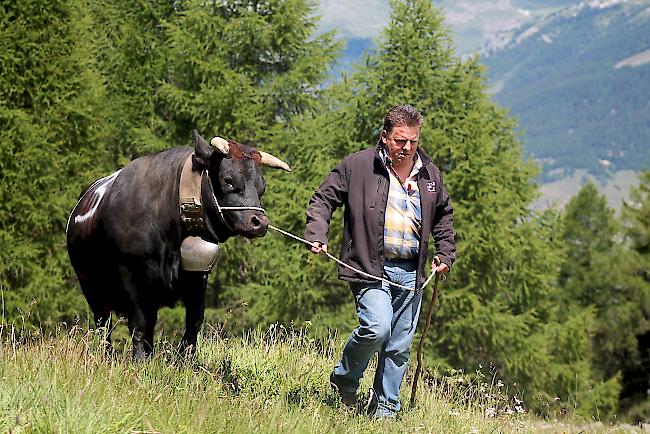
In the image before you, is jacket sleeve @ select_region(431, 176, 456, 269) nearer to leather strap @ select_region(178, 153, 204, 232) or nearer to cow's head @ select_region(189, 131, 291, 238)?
cow's head @ select_region(189, 131, 291, 238)

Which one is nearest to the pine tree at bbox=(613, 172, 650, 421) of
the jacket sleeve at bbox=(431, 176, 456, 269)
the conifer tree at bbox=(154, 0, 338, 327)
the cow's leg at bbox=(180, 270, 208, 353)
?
the conifer tree at bbox=(154, 0, 338, 327)

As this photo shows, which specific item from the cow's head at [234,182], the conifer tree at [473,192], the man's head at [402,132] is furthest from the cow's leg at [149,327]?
the conifer tree at [473,192]

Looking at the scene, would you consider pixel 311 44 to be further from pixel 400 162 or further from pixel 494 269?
pixel 400 162

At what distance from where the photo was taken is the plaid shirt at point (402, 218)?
5.79m

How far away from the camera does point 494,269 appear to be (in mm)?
20891

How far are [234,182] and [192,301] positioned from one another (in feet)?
3.94

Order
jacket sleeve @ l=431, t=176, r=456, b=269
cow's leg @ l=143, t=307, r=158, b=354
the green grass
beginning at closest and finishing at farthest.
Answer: the green grass < jacket sleeve @ l=431, t=176, r=456, b=269 < cow's leg @ l=143, t=307, r=158, b=354

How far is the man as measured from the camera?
5.72 metres

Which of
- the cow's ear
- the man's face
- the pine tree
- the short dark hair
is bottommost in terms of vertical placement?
the pine tree

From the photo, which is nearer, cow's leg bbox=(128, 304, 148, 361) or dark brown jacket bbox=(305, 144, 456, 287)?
dark brown jacket bbox=(305, 144, 456, 287)

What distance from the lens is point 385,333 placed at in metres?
5.66

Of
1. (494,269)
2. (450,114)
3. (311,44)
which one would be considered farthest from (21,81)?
(494,269)

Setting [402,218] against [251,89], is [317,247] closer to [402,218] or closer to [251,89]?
[402,218]

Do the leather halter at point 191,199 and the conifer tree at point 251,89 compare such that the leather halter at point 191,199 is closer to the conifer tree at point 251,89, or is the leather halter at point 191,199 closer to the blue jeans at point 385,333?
the blue jeans at point 385,333
